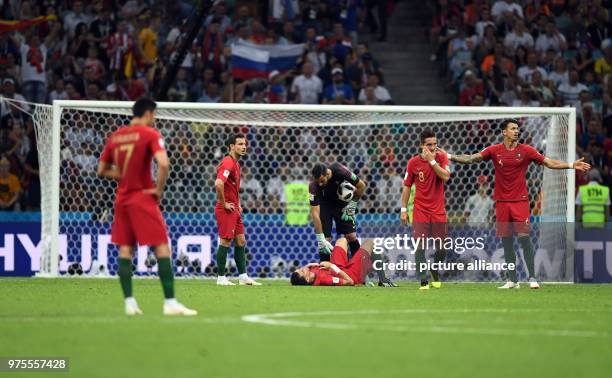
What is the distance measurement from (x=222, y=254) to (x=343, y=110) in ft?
12.7

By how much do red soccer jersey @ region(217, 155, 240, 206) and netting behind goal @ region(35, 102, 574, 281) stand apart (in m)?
3.01

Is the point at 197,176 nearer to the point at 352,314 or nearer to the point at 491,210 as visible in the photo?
the point at 491,210

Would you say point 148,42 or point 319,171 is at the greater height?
point 148,42

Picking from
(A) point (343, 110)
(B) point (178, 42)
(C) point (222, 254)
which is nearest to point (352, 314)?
(C) point (222, 254)

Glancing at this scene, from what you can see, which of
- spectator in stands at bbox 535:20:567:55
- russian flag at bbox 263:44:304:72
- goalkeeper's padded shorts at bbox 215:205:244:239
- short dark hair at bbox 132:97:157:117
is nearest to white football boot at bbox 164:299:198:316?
short dark hair at bbox 132:97:157:117

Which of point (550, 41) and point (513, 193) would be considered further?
point (550, 41)

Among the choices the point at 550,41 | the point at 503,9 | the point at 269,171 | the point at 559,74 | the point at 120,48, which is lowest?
the point at 269,171

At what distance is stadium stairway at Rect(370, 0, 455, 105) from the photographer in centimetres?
2780

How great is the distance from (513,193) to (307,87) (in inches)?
360

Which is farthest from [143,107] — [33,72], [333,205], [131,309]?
[33,72]

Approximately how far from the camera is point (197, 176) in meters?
21.7

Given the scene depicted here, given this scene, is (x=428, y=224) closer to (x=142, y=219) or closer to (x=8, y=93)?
(x=142, y=219)

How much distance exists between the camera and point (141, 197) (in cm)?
1130

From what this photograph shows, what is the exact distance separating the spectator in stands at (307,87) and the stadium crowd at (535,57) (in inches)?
124
